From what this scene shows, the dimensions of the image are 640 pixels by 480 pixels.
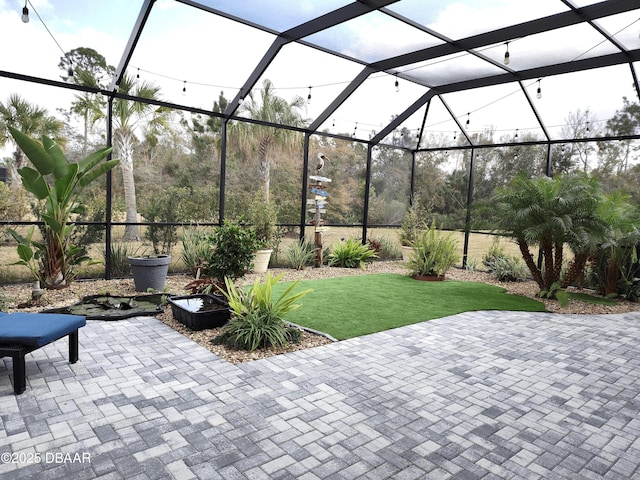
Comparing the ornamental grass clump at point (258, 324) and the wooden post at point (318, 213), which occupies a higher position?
the wooden post at point (318, 213)

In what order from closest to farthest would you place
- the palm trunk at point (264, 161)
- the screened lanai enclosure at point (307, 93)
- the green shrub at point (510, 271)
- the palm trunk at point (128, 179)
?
the screened lanai enclosure at point (307, 93)
the green shrub at point (510, 271)
the palm trunk at point (128, 179)
the palm trunk at point (264, 161)

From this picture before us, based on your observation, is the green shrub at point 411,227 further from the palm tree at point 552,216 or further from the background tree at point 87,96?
the background tree at point 87,96

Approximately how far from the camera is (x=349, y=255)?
9492 millimetres

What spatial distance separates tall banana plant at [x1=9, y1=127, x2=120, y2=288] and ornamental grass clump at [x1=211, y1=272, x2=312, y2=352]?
2815mm

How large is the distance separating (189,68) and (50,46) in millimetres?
2421

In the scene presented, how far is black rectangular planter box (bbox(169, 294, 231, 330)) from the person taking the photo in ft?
14.7

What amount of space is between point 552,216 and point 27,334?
21.9 ft

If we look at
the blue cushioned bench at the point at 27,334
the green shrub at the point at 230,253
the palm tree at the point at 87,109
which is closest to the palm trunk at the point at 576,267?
the green shrub at the point at 230,253

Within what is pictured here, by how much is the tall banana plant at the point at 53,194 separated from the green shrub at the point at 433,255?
5643 mm

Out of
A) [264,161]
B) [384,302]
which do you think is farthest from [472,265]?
[264,161]

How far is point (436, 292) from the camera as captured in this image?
7.09 m

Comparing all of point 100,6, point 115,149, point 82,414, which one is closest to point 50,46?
point 100,6

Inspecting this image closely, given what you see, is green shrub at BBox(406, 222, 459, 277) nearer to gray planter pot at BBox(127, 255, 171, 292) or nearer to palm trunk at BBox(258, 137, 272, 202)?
gray planter pot at BBox(127, 255, 171, 292)

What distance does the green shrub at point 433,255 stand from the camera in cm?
827
